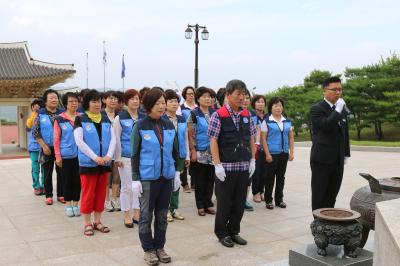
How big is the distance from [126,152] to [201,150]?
3.65ft

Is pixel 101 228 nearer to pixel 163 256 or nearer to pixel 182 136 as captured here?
pixel 163 256

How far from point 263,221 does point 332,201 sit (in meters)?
1.13

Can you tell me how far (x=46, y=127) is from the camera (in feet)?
21.9

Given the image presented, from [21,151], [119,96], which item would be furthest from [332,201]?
[21,151]

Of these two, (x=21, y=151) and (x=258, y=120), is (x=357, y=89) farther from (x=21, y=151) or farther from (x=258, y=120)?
(x=258, y=120)

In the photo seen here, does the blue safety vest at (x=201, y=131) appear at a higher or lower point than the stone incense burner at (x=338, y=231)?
higher

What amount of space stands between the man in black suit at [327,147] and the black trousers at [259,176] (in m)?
1.79

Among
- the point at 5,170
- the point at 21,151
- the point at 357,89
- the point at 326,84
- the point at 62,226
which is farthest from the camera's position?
the point at 357,89

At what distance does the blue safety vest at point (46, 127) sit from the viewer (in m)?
6.69

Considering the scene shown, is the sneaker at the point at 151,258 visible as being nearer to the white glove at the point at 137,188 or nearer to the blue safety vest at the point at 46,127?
the white glove at the point at 137,188

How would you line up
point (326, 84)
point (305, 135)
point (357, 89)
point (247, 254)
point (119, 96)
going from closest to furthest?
point (247, 254) < point (326, 84) < point (119, 96) < point (357, 89) < point (305, 135)

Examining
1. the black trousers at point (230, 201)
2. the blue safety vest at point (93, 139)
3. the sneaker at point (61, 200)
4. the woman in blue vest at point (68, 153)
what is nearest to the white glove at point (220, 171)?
the black trousers at point (230, 201)

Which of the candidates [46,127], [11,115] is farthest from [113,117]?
[11,115]

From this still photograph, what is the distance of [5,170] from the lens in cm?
1102
